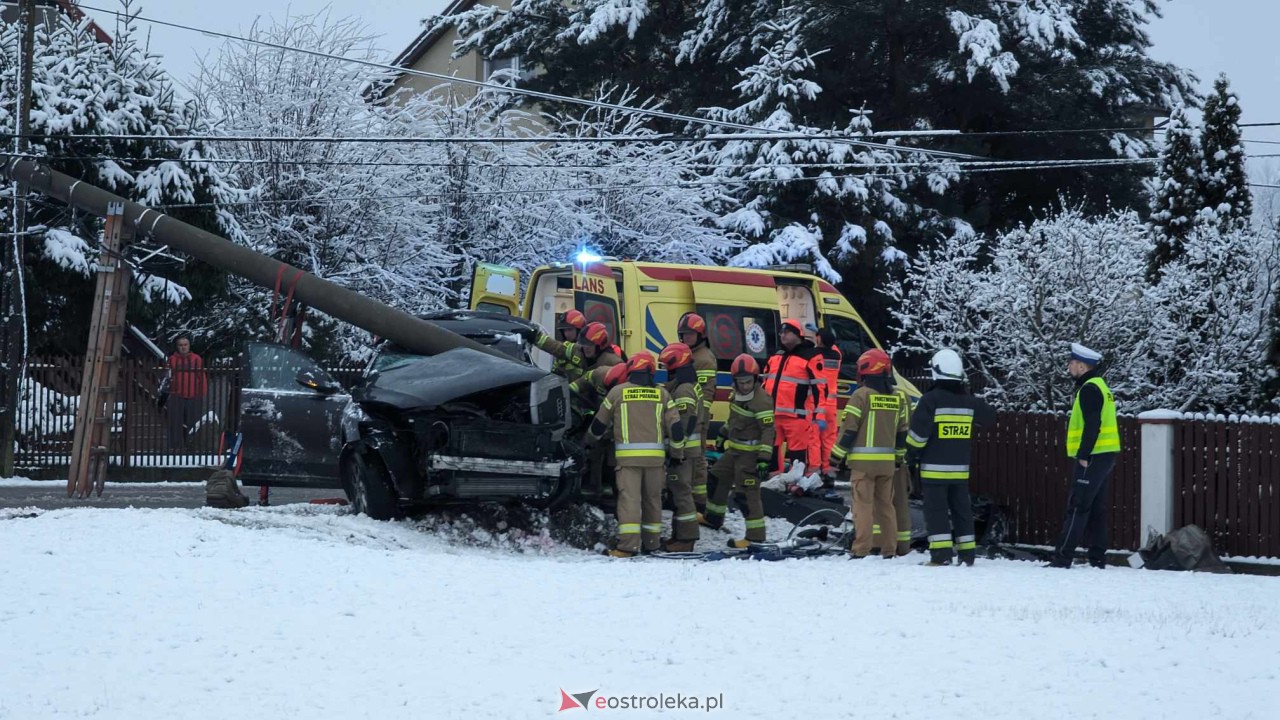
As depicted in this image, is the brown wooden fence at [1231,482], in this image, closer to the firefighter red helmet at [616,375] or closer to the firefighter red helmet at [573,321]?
the firefighter red helmet at [616,375]

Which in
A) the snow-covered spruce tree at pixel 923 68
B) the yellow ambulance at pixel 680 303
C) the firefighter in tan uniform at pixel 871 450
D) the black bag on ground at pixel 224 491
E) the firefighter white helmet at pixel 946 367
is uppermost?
the snow-covered spruce tree at pixel 923 68

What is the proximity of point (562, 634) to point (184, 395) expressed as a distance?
13.8m

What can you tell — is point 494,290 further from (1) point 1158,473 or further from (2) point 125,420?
(1) point 1158,473

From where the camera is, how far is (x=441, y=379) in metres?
11.7

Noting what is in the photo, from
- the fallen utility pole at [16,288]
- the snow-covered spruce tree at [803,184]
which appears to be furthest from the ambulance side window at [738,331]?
the snow-covered spruce tree at [803,184]

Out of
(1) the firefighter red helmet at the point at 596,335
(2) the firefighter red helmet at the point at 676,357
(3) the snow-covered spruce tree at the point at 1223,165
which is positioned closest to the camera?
(2) the firefighter red helmet at the point at 676,357

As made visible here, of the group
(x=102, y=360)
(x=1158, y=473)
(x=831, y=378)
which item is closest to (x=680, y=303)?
(x=831, y=378)

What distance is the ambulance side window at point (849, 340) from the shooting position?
1636cm

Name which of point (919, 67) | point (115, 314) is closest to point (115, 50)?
point (115, 314)

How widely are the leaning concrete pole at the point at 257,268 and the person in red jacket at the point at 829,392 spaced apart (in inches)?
132

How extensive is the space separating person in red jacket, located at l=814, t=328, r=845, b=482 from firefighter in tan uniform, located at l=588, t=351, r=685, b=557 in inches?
78.3

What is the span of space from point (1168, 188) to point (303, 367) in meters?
14.2

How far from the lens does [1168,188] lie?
22.0 metres

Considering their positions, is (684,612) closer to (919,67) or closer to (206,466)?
A: (206,466)
